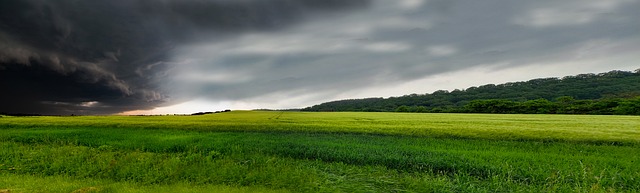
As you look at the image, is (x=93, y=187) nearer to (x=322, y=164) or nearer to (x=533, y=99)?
(x=322, y=164)

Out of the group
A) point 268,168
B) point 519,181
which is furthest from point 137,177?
point 519,181

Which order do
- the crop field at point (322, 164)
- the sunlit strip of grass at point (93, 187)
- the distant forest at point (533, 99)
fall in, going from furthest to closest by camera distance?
the distant forest at point (533, 99) < the crop field at point (322, 164) < the sunlit strip of grass at point (93, 187)

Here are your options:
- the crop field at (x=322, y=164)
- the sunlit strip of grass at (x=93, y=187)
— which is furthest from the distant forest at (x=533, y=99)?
the sunlit strip of grass at (x=93, y=187)

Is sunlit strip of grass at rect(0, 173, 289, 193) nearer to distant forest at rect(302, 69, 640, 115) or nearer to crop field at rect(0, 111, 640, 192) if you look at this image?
crop field at rect(0, 111, 640, 192)

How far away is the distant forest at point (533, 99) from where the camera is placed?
93769mm

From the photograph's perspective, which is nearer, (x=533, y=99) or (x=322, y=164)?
(x=322, y=164)

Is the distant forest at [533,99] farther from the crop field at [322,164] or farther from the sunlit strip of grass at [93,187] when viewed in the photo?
the sunlit strip of grass at [93,187]

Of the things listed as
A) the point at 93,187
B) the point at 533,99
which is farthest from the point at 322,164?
the point at 533,99

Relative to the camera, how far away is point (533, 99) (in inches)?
4862

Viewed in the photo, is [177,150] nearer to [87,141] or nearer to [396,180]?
[87,141]

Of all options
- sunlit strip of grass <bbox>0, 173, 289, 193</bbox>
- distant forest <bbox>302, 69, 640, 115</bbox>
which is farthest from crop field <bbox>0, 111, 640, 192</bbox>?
distant forest <bbox>302, 69, 640, 115</bbox>

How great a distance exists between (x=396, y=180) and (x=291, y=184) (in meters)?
3.82

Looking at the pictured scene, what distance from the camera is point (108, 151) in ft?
64.6

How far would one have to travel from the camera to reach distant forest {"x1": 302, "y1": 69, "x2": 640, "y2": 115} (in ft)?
308
